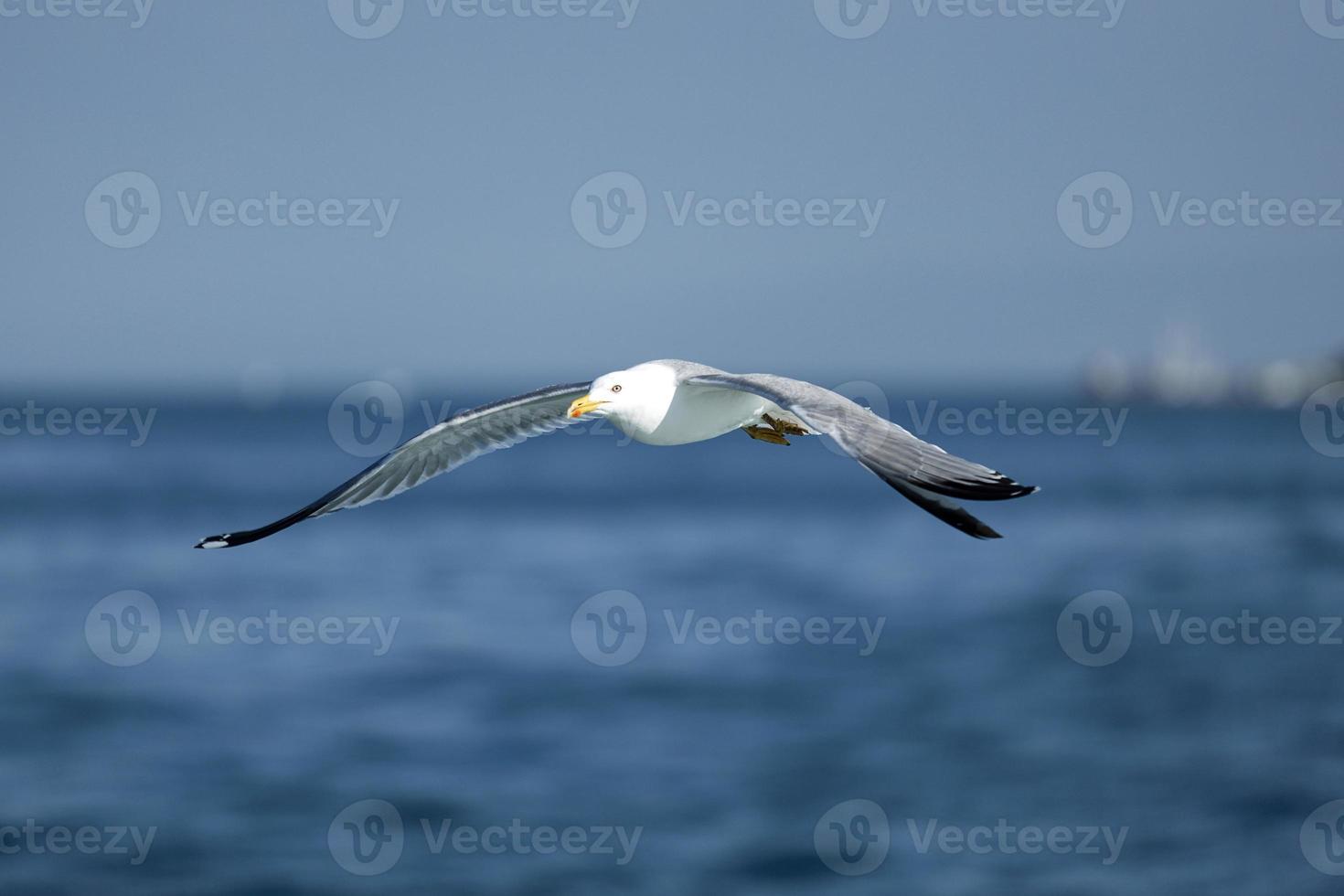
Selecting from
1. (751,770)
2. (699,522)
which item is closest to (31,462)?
(699,522)

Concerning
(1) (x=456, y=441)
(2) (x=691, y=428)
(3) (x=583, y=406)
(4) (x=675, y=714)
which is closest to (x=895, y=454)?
(2) (x=691, y=428)

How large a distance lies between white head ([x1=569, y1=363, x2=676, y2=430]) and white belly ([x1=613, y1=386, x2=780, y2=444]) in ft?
0.09

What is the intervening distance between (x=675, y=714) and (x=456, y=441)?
21.4m

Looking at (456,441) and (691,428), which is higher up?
(456,441)

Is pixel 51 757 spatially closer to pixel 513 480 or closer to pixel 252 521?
pixel 252 521

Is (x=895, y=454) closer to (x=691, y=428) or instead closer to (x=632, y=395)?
(x=691, y=428)

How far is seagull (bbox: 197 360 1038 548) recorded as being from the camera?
6.33m

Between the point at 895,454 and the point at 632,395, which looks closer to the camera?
the point at 895,454

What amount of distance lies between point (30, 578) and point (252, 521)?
81.3 feet

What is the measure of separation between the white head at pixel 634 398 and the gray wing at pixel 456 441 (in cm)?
82

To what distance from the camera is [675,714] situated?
3020 cm

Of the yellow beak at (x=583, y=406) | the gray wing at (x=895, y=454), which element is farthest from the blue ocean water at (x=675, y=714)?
the gray wing at (x=895, y=454)

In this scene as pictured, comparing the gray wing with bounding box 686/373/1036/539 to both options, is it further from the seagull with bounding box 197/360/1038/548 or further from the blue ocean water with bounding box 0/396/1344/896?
the blue ocean water with bounding box 0/396/1344/896

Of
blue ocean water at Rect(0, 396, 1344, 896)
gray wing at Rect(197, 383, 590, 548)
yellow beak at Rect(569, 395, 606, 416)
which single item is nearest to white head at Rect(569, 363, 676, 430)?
yellow beak at Rect(569, 395, 606, 416)
